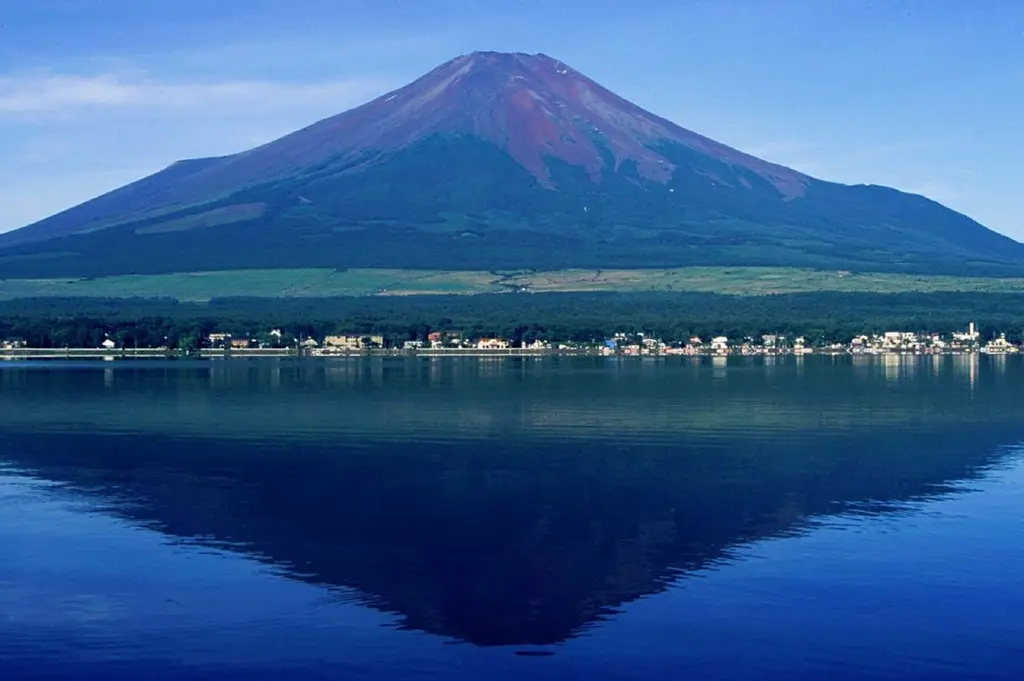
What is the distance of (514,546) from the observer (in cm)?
1598

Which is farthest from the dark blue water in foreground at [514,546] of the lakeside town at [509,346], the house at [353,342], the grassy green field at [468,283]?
the grassy green field at [468,283]

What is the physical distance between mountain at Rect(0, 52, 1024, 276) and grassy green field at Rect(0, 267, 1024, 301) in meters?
4.21

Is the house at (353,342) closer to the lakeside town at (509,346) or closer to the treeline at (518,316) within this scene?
the lakeside town at (509,346)

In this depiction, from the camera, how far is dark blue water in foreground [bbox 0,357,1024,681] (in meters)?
11.7

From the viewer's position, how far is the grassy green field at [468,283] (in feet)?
356

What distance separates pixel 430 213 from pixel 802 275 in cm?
3927

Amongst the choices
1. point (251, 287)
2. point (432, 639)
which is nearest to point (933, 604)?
point (432, 639)

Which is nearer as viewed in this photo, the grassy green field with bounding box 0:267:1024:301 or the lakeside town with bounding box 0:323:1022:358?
the lakeside town with bounding box 0:323:1022:358

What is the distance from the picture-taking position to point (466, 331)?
8750 cm

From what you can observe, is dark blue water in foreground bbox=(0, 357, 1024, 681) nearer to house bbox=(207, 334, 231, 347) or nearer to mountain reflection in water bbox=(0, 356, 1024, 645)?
mountain reflection in water bbox=(0, 356, 1024, 645)

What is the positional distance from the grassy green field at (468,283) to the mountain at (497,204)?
166 inches

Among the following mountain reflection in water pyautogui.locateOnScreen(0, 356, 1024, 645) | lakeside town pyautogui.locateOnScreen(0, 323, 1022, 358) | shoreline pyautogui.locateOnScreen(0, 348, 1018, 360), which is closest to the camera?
mountain reflection in water pyautogui.locateOnScreen(0, 356, 1024, 645)

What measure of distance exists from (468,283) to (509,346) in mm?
25645

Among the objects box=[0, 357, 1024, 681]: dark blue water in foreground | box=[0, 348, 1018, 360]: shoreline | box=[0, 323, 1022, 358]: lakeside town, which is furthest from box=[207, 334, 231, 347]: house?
box=[0, 357, 1024, 681]: dark blue water in foreground
